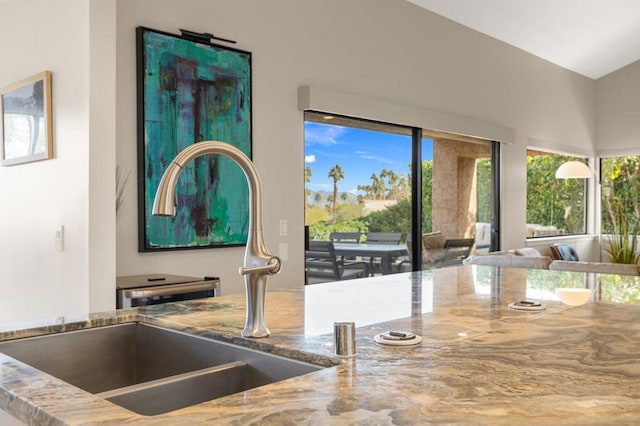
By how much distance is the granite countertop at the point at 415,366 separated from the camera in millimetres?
814

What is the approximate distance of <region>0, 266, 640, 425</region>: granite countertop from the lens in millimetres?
814

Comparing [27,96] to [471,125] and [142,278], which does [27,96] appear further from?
[471,125]

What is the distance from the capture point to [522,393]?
90 centimetres

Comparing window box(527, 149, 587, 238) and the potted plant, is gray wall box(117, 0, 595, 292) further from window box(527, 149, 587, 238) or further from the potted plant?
the potted plant

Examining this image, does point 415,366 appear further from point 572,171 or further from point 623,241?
point 623,241

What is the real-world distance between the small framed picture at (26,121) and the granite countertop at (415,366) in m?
1.72

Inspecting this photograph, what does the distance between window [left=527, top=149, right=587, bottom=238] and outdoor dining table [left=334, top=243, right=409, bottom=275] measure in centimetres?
264

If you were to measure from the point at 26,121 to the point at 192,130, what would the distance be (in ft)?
2.89

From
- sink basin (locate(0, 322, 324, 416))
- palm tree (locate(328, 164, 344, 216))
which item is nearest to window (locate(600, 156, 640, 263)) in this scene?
palm tree (locate(328, 164, 344, 216))

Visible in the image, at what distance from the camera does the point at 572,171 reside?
7.23 metres

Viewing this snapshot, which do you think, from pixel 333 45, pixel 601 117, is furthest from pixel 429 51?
pixel 601 117

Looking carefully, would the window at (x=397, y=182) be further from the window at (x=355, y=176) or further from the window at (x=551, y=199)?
the window at (x=551, y=199)

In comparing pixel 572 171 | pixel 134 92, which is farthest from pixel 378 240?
pixel 572 171

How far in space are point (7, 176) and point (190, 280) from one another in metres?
1.37
